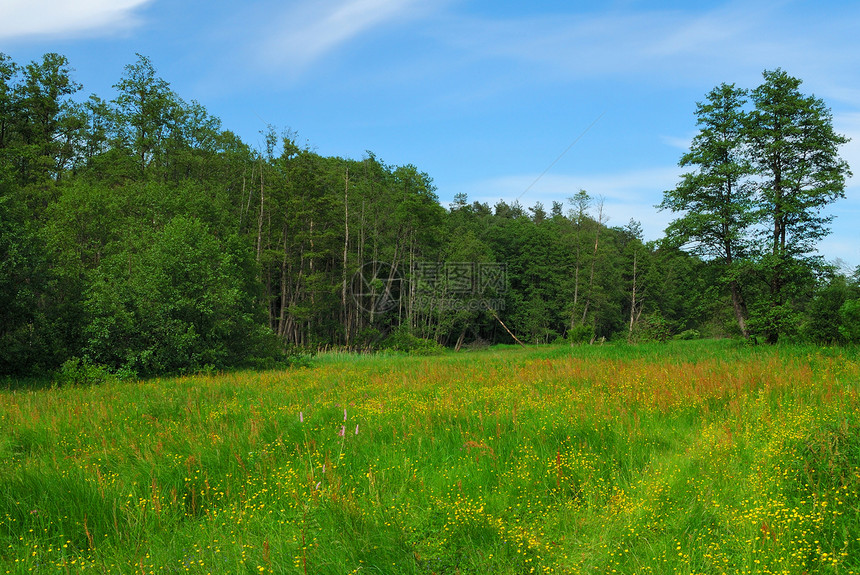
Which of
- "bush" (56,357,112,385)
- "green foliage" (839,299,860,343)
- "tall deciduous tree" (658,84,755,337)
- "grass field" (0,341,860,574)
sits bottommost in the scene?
"bush" (56,357,112,385)

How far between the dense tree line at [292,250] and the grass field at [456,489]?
41.8ft

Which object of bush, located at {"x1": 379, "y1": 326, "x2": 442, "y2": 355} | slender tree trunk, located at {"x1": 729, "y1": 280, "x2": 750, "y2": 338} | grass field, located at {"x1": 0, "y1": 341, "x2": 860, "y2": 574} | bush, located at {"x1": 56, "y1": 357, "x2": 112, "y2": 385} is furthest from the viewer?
bush, located at {"x1": 379, "y1": 326, "x2": 442, "y2": 355}

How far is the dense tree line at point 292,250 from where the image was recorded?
17469 millimetres

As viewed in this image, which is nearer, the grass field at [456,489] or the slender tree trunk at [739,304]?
the grass field at [456,489]

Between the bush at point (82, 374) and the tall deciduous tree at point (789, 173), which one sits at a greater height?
the tall deciduous tree at point (789, 173)

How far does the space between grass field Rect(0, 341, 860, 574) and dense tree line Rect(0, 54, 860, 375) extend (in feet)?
41.8

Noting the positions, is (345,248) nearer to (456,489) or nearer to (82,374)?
(82,374)

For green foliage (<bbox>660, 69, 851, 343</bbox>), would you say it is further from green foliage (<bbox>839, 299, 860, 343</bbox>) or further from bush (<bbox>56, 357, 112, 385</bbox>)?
bush (<bbox>56, 357, 112, 385</bbox>)

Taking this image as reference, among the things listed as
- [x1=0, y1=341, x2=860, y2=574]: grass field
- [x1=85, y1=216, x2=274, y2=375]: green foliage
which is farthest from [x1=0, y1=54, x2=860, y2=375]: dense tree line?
[x1=0, y1=341, x2=860, y2=574]: grass field

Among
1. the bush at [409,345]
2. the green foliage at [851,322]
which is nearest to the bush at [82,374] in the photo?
the bush at [409,345]

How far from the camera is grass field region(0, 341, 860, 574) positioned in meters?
2.96

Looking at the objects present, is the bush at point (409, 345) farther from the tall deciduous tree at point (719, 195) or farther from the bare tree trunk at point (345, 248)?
the tall deciduous tree at point (719, 195)

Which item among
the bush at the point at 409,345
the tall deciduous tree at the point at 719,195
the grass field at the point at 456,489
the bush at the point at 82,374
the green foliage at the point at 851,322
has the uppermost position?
the tall deciduous tree at the point at 719,195

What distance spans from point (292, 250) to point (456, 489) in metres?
46.0
